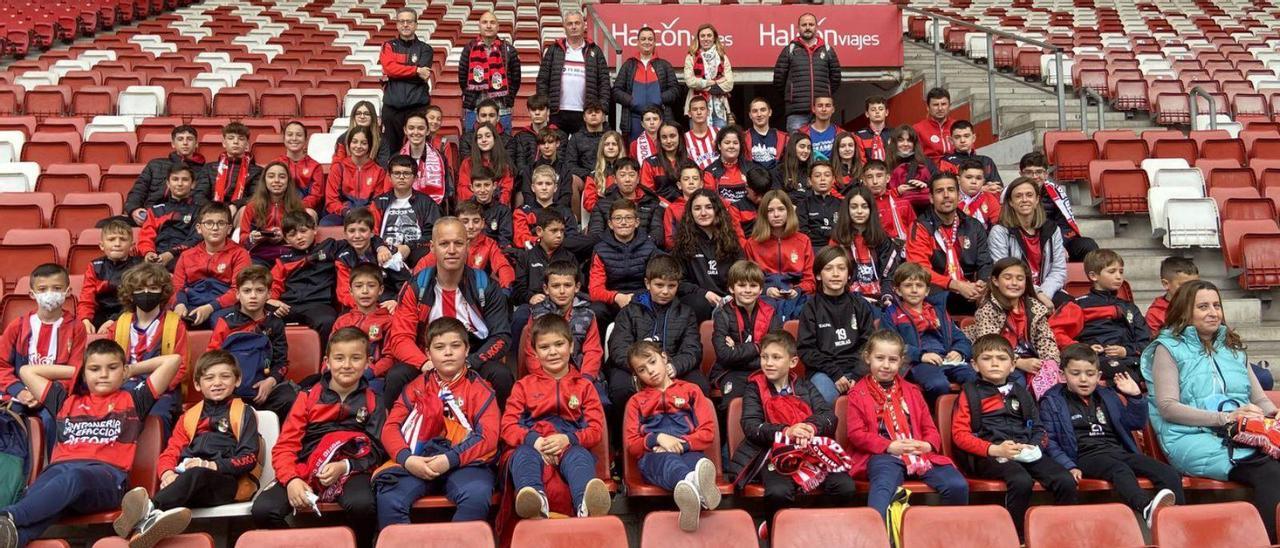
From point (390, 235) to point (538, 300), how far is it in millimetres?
1475

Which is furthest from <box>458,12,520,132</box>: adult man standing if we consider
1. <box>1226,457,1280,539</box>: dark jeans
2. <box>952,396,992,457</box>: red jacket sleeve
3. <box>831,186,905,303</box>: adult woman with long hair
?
<box>1226,457,1280,539</box>: dark jeans

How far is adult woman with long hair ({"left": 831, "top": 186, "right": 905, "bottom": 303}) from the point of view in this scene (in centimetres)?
571

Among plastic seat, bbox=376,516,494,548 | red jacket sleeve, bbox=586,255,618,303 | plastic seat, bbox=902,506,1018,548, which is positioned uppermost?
red jacket sleeve, bbox=586,255,618,303

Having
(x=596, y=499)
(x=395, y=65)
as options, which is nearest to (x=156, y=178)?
(x=395, y=65)

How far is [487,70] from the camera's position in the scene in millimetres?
7824

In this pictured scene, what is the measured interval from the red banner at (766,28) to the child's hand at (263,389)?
22.4 ft

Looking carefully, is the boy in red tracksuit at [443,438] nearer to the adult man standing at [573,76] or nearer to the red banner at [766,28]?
the adult man standing at [573,76]

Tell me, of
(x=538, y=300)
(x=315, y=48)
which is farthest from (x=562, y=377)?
(x=315, y=48)

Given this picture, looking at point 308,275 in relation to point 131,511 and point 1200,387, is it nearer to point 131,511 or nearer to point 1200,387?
point 131,511

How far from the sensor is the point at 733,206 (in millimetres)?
6453

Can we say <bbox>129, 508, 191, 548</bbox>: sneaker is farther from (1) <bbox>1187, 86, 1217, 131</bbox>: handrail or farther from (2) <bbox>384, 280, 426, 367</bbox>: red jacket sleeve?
(1) <bbox>1187, 86, 1217, 131</bbox>: handrail

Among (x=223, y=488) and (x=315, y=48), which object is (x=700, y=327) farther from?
(x=315, y=48)

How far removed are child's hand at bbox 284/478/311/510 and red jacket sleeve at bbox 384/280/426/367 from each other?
0.90m

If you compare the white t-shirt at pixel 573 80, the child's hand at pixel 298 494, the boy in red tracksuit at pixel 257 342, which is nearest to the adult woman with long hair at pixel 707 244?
the boy in red tracksuit at pixel 257 342
